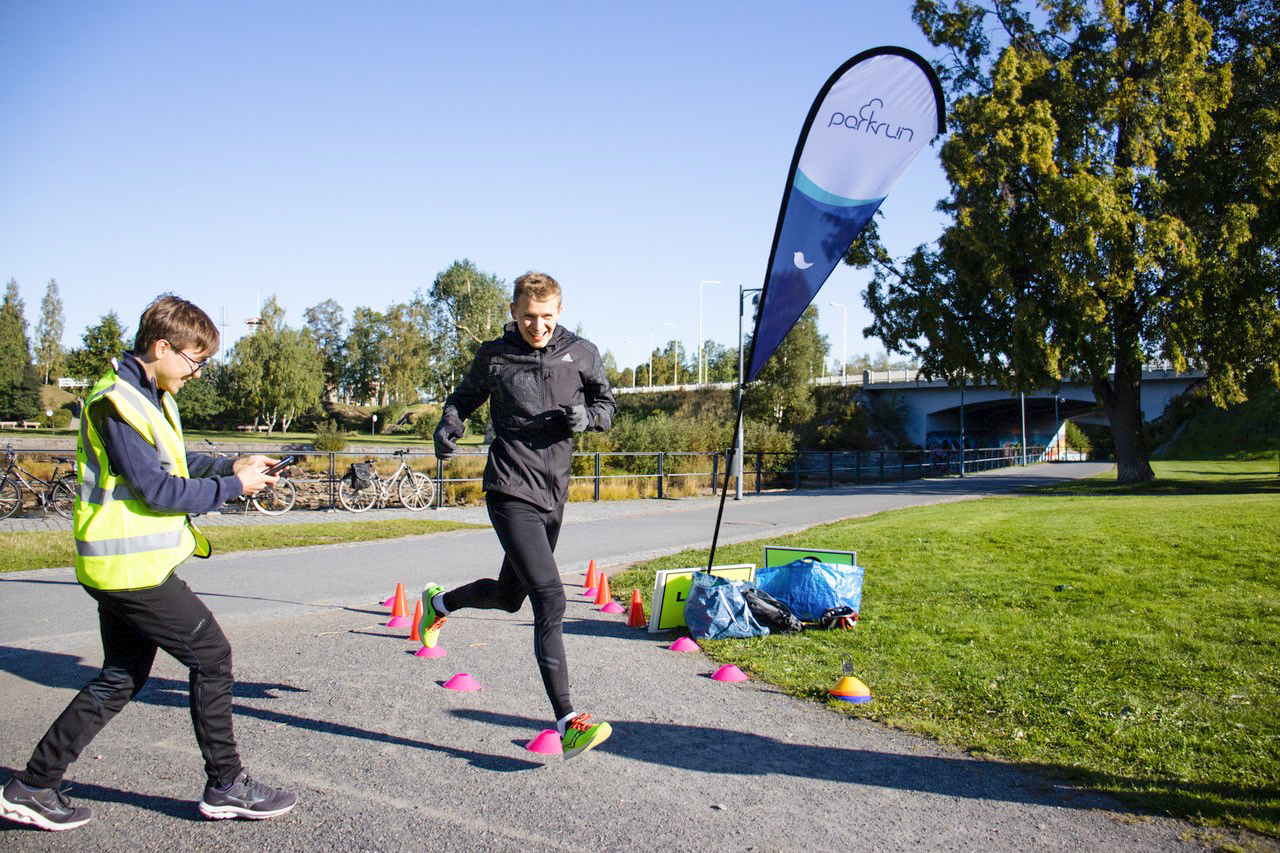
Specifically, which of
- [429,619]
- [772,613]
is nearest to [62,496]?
[429,619]

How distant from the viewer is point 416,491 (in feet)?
63.6

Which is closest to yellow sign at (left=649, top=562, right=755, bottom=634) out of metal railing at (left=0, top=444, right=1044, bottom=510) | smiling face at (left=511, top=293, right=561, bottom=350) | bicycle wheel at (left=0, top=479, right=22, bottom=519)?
smiling face at (left=511, top=293, right=561, bottom=350)

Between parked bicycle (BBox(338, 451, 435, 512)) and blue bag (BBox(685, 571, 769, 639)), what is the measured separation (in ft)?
43.0

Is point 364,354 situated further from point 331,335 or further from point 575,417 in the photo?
point 575,417

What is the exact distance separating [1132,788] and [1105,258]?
23.2 metres

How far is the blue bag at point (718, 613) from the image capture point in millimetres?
6406

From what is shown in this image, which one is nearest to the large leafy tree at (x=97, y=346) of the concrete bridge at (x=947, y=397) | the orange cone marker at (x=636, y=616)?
the concrete bridge at (x=947, y=397)

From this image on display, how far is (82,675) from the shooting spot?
5.37 m

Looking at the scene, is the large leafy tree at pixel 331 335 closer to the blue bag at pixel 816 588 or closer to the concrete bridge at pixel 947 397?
the concrete bridge at pixel 947 397

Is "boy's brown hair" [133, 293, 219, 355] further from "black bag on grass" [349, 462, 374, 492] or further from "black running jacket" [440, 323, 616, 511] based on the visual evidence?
"black bag on grass" [349, 462, 374, 492]

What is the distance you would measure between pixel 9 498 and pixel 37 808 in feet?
50.1

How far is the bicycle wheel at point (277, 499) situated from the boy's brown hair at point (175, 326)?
49.4 ft

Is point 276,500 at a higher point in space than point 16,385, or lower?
lower

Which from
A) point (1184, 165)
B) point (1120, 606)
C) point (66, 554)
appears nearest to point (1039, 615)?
point (1120, 606)
